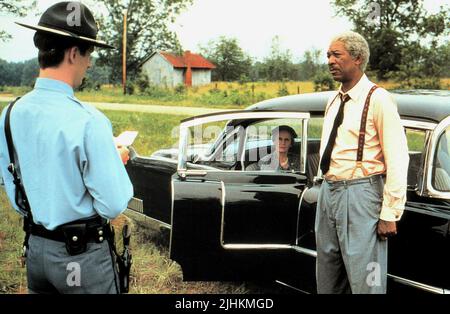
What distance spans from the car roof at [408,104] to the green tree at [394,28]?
2.93 m

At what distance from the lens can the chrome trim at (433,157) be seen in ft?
8.46

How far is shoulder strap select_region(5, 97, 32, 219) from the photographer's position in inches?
65.6

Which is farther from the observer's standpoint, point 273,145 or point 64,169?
point 273,145

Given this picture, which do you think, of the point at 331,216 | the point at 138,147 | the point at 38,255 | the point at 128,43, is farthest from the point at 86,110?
the point at 128,43

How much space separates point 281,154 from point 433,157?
123cm

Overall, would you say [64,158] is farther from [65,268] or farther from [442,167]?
[442,167]

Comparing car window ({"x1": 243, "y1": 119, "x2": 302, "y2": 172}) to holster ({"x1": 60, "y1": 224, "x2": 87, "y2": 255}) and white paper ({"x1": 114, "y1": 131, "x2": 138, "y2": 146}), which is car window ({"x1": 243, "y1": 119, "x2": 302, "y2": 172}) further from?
holster ({"x1": 60, "y1": 224, "x2": 87, "y2": 255})

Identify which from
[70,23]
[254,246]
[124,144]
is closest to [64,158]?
[124,144]

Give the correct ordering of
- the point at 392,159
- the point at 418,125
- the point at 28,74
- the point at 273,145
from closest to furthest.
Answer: the point at 392,159
the point at 418,125
the point at 273,145
the point at 28,74

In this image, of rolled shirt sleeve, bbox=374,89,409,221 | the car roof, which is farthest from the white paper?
the car roof

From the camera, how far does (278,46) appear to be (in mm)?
6176

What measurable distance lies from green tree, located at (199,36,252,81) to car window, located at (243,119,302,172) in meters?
1.98

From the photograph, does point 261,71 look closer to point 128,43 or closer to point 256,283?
point 128,43

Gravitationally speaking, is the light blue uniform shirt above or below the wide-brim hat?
below
